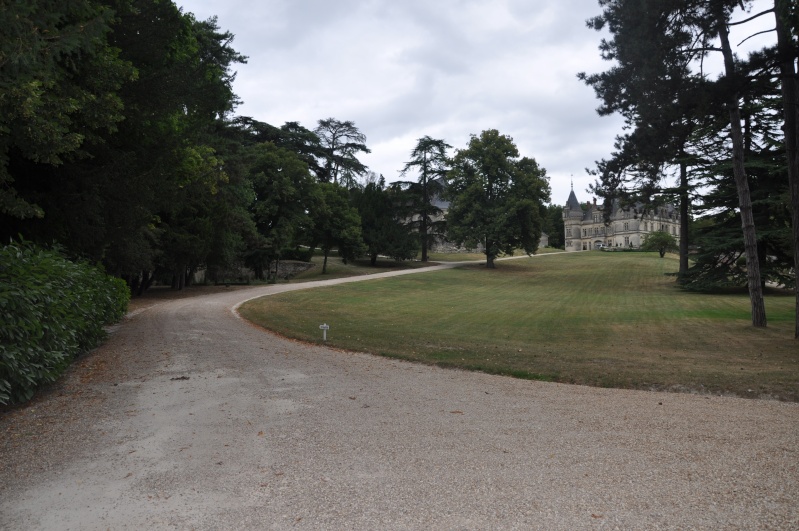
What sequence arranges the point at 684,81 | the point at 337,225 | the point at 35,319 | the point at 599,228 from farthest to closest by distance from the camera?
the point at 599,228
the point at 337,225
the point at 684,81
the point at 35,319

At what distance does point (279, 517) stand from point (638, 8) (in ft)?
46.9

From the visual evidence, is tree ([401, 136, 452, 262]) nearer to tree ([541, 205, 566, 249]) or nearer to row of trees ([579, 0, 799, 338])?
row of trees ([579, 0, 799, 338])

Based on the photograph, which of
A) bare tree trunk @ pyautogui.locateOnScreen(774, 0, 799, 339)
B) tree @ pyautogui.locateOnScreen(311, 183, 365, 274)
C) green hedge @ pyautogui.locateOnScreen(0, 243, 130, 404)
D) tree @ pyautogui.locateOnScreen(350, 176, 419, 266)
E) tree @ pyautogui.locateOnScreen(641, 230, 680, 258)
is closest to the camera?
green hedge @ pyautogui.locateOnScreen(0, 243, 130, 404)

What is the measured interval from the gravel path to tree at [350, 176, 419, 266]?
140 feet

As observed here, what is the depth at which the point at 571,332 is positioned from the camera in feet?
51.5

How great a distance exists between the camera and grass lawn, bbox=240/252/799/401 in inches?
360

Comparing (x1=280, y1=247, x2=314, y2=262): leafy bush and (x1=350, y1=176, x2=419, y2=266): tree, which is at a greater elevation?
(x1=350, y1=176, x2=419, y2=266): tree

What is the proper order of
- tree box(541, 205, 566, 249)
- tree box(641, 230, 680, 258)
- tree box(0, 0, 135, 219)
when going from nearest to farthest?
tree box(0, 0, 135, 219)
tree box(641, 230, 680, 258)
tree box(541, 205, 566, 249)

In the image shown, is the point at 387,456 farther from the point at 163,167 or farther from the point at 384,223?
the point at 384,223

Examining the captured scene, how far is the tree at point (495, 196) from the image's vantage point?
48312 mm

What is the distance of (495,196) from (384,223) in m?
11.4

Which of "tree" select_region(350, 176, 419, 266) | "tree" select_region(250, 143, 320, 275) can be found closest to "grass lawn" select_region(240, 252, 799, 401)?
"tree" select_region(250, 143, 320, 275)

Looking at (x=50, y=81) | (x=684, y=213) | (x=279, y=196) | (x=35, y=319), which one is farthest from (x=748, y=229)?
(x=279, y=196)

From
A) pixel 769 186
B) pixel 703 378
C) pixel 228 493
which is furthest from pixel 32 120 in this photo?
pixel 769 186
